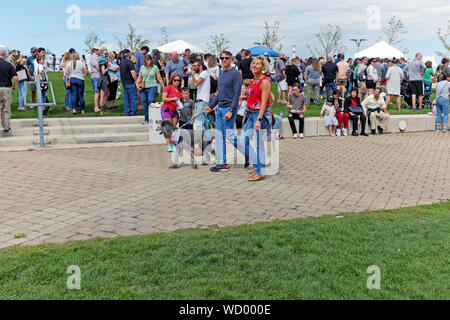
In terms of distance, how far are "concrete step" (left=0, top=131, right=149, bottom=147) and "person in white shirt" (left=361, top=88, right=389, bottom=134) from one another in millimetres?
7178

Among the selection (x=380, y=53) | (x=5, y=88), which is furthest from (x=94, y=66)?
(x=380, y=53)

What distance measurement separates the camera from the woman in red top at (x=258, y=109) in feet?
23.6

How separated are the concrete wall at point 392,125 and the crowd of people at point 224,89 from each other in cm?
20

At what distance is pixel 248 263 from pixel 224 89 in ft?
15.1

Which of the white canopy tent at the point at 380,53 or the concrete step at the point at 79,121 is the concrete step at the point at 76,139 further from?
the white canopy tent at the point at 380,53

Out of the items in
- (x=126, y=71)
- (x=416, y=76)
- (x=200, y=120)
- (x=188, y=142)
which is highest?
(x=416, y=76)


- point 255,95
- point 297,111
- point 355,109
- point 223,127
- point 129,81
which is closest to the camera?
point 255,95

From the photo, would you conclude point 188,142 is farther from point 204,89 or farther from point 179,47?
point 179,47

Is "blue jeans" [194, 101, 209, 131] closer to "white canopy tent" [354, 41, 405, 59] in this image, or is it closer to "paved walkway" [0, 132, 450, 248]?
"paved walkway" [0, 132, 450, 248]

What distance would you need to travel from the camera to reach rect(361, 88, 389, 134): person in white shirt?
14055 mm

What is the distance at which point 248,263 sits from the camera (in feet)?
13.1

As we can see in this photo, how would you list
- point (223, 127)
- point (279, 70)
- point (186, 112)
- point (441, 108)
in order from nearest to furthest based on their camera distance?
point (223, 127) → point (186, 112) → point (441, 108) → point (279, 70)
